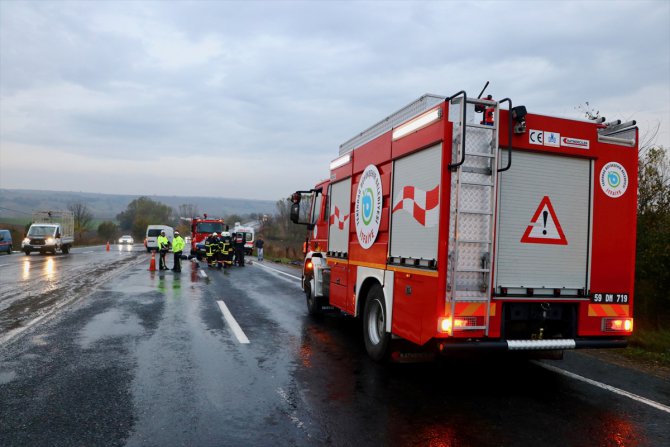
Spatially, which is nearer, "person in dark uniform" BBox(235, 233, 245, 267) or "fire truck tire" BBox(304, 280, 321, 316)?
"fire truck tire" BBox(304, 280, 321, 316)

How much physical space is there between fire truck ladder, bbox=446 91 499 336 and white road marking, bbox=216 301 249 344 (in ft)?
12.4

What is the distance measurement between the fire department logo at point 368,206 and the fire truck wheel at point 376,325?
0.71 metres

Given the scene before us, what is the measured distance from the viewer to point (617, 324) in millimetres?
5824

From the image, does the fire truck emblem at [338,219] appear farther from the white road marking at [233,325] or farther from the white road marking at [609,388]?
the white road marking at [609,388]

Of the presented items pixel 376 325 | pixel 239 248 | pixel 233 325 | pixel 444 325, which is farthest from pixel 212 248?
pixel 444 325

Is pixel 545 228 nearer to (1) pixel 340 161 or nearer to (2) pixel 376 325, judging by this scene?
(2) pixel 376 325

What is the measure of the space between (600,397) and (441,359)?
2.07 metres

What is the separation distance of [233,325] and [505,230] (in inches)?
211

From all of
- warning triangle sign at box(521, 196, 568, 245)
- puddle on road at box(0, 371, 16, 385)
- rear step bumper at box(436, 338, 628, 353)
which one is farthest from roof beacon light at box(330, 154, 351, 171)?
puddle on road at box(0, 371, 16, 385)

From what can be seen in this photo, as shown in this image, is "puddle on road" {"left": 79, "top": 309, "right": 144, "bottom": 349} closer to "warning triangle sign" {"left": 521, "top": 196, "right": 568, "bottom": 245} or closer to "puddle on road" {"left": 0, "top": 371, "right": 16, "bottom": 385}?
"puddle on road" {"left": 0, "top": 371, "right": 16, "bottom": 385}

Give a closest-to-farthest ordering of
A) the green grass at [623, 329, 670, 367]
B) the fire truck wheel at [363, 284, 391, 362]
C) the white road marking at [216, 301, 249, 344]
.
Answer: the fire truck wheel at [363, 284, 391, 362] → the green grass at [623, 329, 670, 367] → the white road marking at [216, 301, 249, 344]

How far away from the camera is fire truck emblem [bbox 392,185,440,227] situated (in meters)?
5.33

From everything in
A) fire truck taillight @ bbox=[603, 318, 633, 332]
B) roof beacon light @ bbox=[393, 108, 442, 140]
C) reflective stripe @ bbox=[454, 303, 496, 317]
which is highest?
roof beacon light @ bbox=[393, 108, 442, 140]

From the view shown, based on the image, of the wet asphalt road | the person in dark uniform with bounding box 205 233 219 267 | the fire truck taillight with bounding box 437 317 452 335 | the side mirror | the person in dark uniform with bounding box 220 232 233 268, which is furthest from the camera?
the person in dark uniform with bounding box 220 232 233 268
